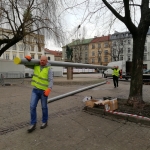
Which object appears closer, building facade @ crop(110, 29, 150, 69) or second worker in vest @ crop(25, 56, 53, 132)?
second worker in vest @ crop(25, 56, 53, 132)

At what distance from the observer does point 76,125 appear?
13.2ft

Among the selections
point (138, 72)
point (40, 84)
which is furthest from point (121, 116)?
point (40, 84)

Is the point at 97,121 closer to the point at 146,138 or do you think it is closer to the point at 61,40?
the point at 146,138

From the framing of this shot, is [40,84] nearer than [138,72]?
Yes

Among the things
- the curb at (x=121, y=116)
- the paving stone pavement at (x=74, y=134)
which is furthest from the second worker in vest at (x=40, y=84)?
the curb at (x=121, y=116)

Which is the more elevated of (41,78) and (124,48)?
(124,48)

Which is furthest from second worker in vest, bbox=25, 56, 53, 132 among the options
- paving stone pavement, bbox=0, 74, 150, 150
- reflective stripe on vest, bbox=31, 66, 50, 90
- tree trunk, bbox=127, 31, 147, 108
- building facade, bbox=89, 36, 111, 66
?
building facade, bbox=89, 36, 111, 66

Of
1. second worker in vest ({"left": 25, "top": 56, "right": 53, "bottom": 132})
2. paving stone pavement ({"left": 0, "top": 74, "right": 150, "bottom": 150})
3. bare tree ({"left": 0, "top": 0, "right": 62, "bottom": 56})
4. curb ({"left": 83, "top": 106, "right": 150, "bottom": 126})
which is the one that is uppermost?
bare tree ({"left": 0, "top": 0, "right": 62, "bottom": 56})

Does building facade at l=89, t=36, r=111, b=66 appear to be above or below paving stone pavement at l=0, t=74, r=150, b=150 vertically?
above

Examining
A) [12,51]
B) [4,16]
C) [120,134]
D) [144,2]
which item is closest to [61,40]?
[4,16]

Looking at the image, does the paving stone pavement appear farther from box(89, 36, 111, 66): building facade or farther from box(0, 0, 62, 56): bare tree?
box(89, 36, 111, 66): building facade

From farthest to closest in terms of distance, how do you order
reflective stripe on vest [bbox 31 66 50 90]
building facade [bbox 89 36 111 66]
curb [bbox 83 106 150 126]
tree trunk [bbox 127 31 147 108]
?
building facade [bbox 89 36 111 66]
tree trunk [bbox 127 31 147 108]
curb [bbox 83 106 150 126]
reflective stripe on vest [bbox 31 66 50 90]

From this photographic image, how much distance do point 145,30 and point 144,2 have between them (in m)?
1.04

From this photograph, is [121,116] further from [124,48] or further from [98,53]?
[98,53]
